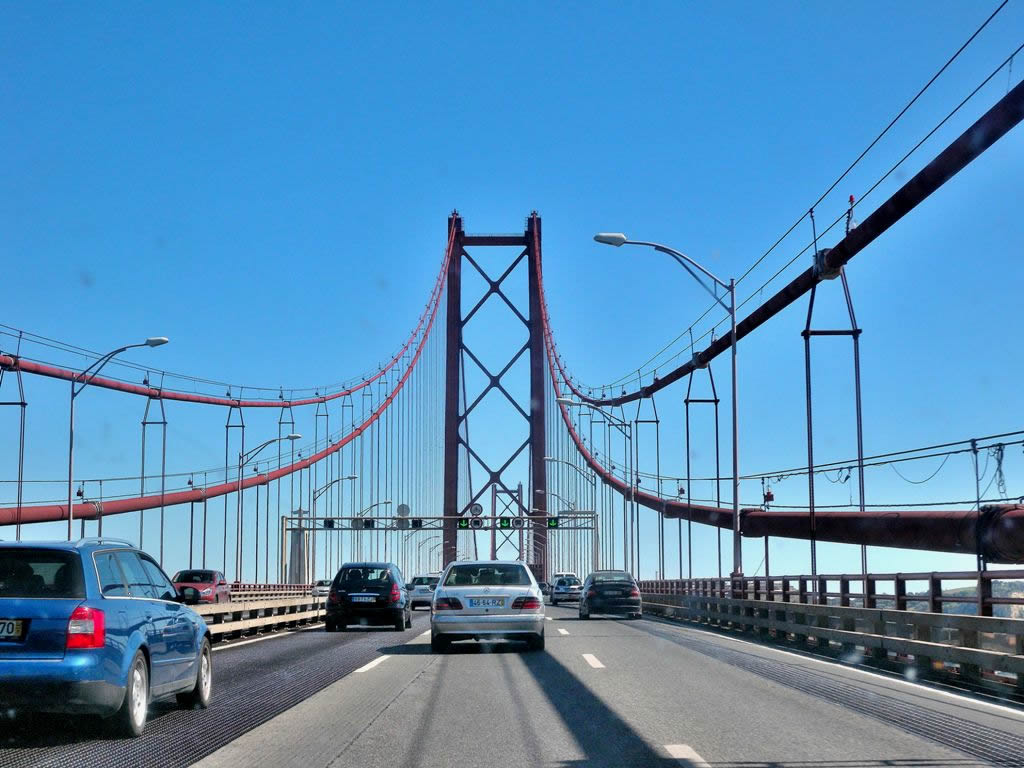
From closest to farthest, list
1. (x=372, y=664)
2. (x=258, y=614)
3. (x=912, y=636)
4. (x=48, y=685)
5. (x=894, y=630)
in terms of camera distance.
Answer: (x=48, y=685), (x=912, y=636), (x=894, y=630), (x=372, y=664), (x=258, y=614)

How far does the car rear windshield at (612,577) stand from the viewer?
1524 inches

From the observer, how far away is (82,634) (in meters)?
8.73

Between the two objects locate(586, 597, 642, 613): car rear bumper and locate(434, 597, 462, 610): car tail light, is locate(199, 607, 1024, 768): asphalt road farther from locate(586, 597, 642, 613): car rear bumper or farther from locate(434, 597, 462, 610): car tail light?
locate(586, 597, 642, 613): car rear bumper

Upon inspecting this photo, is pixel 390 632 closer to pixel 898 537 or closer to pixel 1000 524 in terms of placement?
pixel 898 537

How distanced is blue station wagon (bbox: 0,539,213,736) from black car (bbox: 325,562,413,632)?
55.9 feet

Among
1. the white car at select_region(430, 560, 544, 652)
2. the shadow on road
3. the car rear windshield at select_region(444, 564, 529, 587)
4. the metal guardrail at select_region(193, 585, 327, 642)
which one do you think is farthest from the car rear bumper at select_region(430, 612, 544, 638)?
the metal guardrail at select_region(193, 585, 327, 642)

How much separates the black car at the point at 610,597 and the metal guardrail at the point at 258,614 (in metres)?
8.08

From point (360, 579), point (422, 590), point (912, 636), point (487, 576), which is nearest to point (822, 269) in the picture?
point (360, 579)

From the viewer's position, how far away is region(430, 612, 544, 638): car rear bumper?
1895cm

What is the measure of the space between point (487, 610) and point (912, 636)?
243 inches

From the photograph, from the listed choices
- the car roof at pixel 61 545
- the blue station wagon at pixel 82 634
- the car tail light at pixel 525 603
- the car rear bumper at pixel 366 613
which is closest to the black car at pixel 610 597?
the car rear bumper at pixel 366 613

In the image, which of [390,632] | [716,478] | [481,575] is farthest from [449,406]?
[481,575]

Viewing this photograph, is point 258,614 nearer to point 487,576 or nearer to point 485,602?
point 487,576

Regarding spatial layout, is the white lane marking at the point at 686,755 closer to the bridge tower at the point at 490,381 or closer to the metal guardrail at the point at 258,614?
the metal guardrail at the point at 258,614
